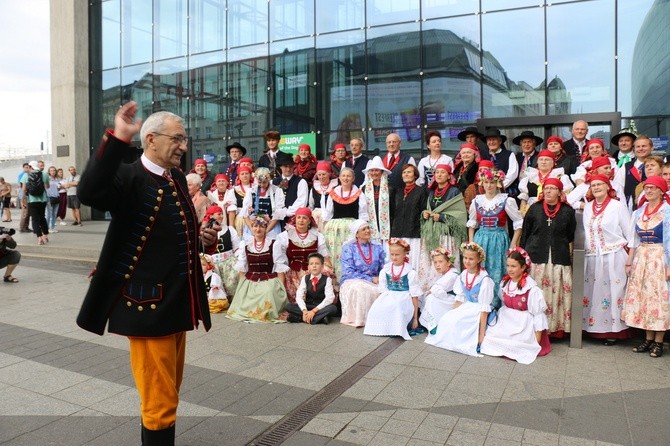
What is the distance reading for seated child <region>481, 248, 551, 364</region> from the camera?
18.4 ft

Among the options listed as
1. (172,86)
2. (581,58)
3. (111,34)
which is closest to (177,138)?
(581,58)

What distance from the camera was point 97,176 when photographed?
2.62m

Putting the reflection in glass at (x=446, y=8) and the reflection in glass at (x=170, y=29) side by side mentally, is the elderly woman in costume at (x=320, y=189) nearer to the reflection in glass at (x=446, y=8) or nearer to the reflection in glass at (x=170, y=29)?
the reflection in glass at (x=446, y=8)

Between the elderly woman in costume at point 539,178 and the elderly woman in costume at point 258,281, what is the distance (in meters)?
3.25

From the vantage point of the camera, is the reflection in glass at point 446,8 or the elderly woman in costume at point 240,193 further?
the reflection in glass at point 446,8

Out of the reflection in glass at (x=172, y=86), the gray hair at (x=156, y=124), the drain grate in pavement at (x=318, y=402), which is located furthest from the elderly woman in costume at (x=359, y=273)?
the reflection in glass at (x=172, y=86)

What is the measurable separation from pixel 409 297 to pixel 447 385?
1909 mm

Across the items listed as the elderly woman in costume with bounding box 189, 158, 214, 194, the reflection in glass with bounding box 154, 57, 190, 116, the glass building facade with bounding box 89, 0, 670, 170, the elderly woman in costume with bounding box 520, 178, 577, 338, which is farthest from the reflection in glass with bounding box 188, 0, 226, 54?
the elderly woman in costume with bounding box 520, 178, 577, 338

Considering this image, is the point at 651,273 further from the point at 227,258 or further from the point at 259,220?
the point at 227,258

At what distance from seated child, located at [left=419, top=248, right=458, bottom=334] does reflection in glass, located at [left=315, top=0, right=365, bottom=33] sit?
30.0 ft

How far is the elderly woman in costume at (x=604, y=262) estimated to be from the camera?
6.02 meters

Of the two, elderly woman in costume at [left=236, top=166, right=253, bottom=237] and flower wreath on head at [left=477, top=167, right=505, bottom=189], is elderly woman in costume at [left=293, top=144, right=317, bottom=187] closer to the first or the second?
elderly woman in costume at [left=236, top=166, right=253, bottom=237]

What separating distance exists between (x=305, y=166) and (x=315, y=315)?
9.95 ft

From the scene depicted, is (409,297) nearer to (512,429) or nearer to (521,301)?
(521,301)
